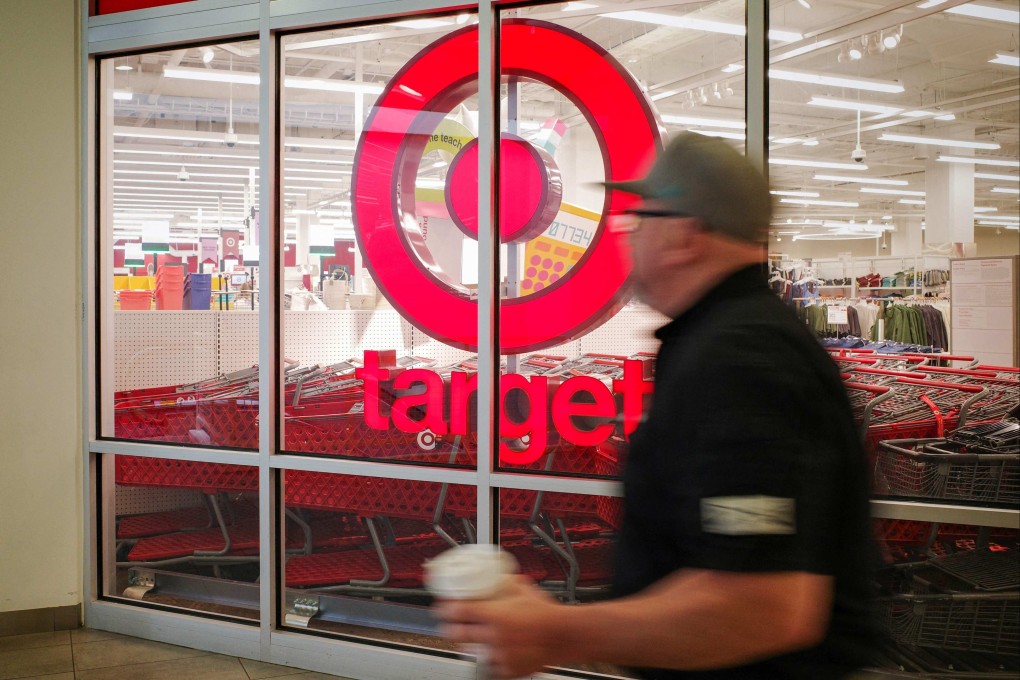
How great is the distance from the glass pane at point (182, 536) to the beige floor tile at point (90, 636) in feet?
0.68

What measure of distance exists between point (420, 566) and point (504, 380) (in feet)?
5.13

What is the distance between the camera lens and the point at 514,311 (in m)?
3.70

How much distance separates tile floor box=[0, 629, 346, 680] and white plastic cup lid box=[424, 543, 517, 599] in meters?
2.94

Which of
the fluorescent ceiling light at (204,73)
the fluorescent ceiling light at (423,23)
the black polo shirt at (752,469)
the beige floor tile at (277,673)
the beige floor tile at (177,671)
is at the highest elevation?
the fluorescent ceiling light at (204,73)

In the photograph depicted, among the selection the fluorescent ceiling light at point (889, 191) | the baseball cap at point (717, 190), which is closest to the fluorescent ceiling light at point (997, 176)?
the baseball cap at point (717, 190)

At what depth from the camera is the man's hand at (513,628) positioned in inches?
43.5

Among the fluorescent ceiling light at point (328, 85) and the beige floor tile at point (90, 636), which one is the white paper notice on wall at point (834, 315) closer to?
the fluorescent ceiling light at point (328, 85)

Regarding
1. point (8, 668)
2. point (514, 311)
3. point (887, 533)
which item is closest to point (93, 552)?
point (8, 668)

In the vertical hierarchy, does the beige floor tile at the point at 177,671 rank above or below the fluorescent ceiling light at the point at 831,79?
below

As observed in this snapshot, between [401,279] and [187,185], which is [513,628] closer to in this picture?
[401,279]

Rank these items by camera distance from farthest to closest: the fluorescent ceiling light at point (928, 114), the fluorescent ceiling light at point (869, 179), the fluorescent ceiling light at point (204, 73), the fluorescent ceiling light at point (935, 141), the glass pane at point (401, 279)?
1. the fluorescent ceiling light at point (869, 179)
2. the fluorescent ceiling light at point (928, 114)
3. the fluorescent ceiling light at point (935, 141)
4. the fluorescent ceiling light at point (204, 73)
5. the glass pane at point (401, 279)

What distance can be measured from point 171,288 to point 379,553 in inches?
96.1

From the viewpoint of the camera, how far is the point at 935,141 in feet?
42.2

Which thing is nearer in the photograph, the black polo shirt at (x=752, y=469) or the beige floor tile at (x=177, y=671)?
the black polo shirt at (x=752, y=469)
